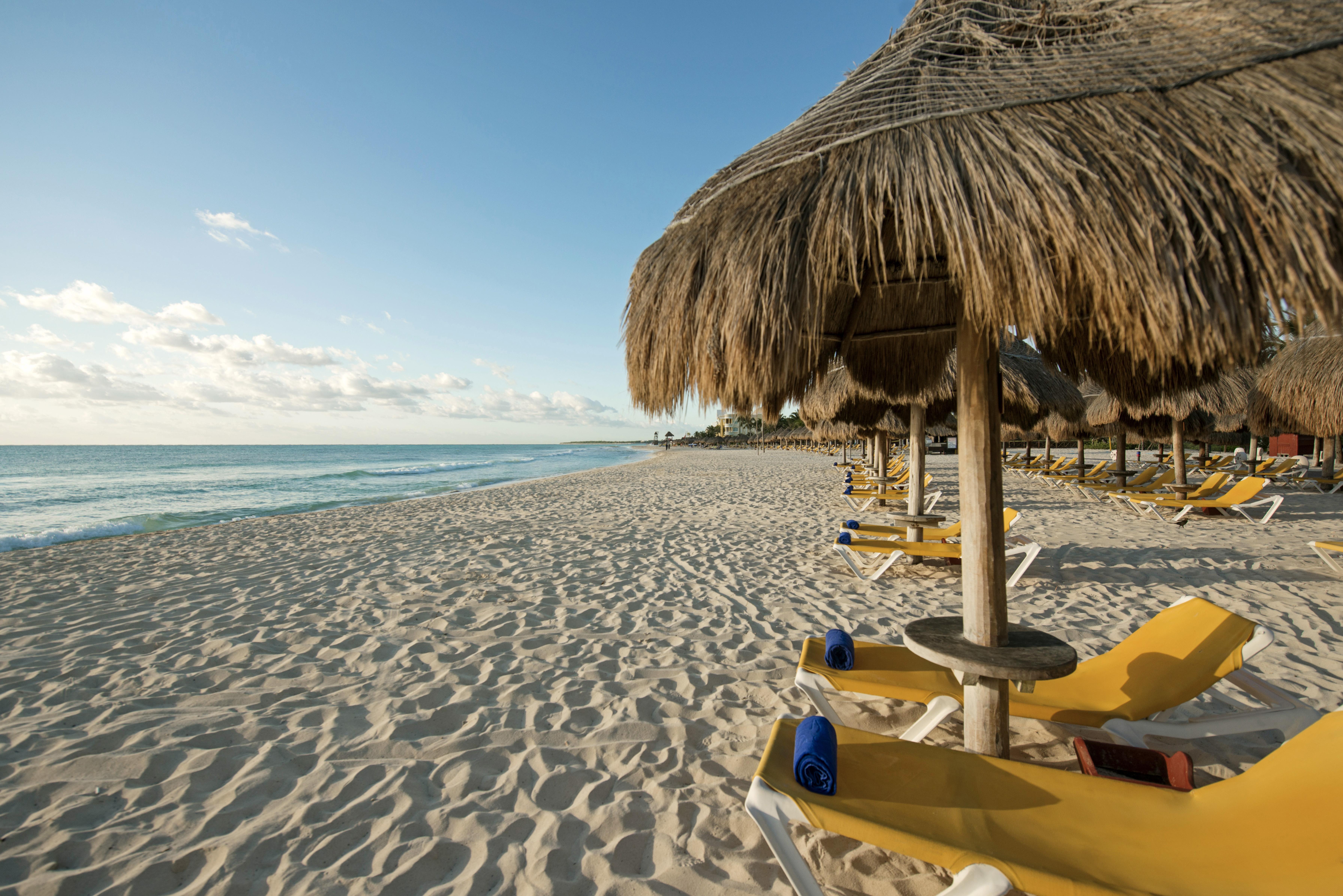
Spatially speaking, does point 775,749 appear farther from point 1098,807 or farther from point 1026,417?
point 1026,417

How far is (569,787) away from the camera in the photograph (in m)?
2.14

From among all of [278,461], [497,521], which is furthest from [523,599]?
[278,461]

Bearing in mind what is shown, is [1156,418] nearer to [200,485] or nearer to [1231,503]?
[1231,503]

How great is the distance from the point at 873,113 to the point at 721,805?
2.38 meters

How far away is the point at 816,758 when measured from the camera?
1491 millimetres

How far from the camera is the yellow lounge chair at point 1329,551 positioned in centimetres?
465

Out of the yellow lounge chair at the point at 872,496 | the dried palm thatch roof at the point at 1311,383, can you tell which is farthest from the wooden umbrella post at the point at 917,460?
the dried palm thatch roof at the point at 1311,383

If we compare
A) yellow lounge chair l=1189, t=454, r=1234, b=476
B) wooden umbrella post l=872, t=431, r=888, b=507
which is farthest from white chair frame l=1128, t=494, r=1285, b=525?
yellow lounge chair l=1189, t=454, r=1234, b=476

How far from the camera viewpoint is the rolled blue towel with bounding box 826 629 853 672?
94.1 inches

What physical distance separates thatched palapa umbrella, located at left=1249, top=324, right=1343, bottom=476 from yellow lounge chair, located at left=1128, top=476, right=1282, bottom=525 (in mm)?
891

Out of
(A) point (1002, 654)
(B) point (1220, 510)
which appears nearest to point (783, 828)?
(A) point (1002, 654)

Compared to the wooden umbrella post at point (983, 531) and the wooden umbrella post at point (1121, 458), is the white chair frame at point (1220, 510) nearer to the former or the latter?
the wooden umbrella post at point (1121, 458)

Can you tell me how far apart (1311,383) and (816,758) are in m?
8.69

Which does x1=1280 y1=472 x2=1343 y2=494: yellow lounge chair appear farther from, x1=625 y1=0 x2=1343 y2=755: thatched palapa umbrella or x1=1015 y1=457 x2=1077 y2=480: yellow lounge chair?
x1=625 y1=0 x2=1343 y2=755: thatched palapa umbrella
